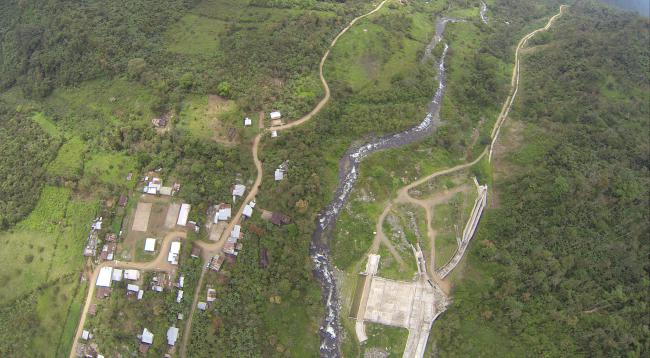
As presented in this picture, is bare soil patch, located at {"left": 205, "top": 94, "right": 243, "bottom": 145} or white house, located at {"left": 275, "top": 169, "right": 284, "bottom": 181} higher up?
bare soil patch, located at {"left": 205, "top": 94, "right": 243, "bottom": 145}

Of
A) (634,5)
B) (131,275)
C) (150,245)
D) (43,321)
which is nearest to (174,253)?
(150,245)

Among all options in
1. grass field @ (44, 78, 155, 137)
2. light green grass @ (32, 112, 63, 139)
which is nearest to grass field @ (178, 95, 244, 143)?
grass field @ (44, 78, 155, 137)

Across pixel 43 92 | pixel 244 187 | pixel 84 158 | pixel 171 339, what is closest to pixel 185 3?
pixel 43 92

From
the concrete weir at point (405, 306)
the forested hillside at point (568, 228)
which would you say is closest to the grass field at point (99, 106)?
the concrete weir at point (405, 306)

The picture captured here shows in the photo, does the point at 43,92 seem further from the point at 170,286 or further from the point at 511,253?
the point at 511,253

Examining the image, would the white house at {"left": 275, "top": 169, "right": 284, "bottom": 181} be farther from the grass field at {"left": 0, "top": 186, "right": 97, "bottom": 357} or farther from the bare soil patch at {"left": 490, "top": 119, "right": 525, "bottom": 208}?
the bare soil patch at {"left": 490, "top": 119, "right": 525, "bottom": 208}

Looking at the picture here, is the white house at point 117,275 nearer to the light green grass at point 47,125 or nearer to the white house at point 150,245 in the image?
the white house at point 150,245
